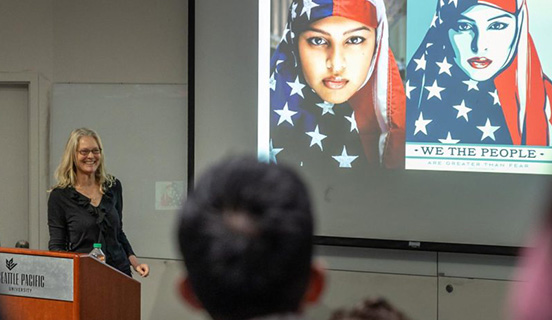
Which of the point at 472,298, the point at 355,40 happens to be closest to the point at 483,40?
the point at 355,40

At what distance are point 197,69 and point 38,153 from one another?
1243mm

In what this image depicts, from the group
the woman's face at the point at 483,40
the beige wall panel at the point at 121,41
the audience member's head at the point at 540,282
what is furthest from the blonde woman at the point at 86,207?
the audience member's head at the point at 540,282

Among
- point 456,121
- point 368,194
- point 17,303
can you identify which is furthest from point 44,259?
point 456,121

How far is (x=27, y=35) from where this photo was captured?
16.1 feet

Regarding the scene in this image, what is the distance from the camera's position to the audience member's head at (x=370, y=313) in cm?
75

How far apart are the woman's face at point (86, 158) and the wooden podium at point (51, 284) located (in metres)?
0.98

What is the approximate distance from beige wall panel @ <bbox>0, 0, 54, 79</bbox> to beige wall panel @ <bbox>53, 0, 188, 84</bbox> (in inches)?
2.2

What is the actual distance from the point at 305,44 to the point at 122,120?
4.31ft

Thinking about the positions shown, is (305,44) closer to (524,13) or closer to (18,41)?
(524,13)

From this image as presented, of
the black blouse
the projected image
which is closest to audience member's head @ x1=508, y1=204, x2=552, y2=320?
the black blouse

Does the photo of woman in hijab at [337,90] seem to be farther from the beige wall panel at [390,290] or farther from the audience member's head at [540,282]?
the audience member's head at [540,282]

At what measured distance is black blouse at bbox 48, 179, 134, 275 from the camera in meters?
3.60

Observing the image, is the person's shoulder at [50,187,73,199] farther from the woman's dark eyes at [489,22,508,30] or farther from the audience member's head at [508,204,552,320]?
the audience member's head at [508,204,552,320]

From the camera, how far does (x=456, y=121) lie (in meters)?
4.07
